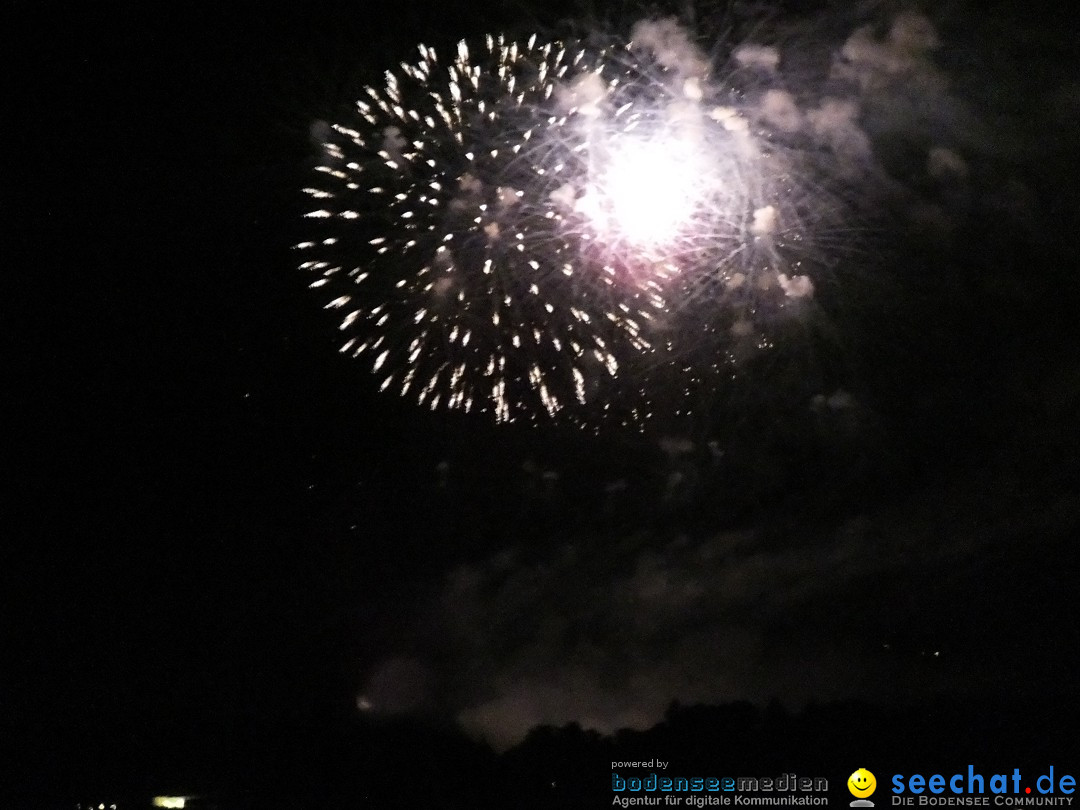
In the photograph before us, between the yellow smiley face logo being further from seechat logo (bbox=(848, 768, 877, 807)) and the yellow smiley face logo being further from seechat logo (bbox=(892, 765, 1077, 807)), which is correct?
seechat logo (bbox=(892, 765, 1077, 807))

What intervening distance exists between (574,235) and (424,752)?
762 inches

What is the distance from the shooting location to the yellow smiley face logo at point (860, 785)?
54.4 feet

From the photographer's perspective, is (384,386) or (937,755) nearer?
(384,386)

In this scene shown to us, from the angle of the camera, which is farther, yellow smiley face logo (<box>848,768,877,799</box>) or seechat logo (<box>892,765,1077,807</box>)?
yellow smiley face logo (<box>848,768,877,799</box>)

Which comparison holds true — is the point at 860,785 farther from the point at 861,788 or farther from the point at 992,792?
the point at 992,792

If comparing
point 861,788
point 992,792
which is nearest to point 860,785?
point 861,788

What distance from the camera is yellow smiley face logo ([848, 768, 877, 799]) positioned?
1658cm

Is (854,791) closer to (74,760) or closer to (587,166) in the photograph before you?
(587,166)

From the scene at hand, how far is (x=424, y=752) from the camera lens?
2195cm

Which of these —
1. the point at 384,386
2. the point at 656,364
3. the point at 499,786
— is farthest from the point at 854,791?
the point at 384,386

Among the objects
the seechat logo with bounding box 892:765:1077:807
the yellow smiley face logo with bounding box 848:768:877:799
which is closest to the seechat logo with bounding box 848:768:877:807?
the yellow smiley face logo with bounding box 848:768:877:799

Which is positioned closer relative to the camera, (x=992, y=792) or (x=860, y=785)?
(x=992, y=792)

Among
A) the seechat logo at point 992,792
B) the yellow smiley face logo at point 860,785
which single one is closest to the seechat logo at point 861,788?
the yellow smiley face logo at point 860,785

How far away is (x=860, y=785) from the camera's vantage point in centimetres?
1672
